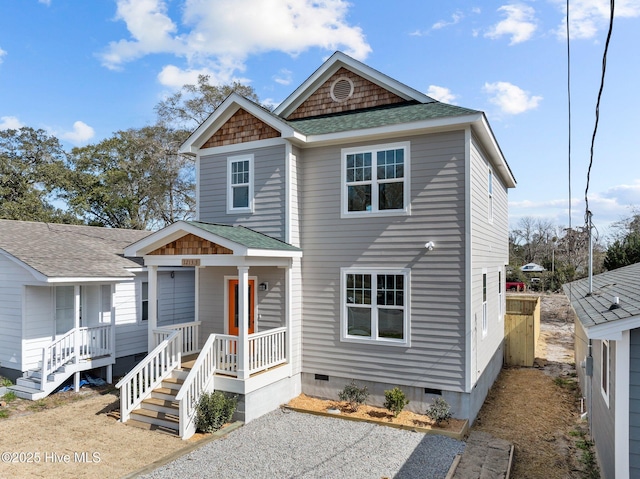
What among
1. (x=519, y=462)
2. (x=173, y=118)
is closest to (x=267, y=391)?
(x=519, y=462)

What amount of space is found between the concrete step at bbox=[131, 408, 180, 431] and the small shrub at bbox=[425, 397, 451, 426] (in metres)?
5.08

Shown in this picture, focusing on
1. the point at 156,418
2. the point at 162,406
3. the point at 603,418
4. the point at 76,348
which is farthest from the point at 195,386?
the point at 603,418

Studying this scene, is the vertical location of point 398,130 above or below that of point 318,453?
above

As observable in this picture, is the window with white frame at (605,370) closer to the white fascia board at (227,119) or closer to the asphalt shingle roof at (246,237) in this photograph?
the asphalt shingle roof at (246,237)

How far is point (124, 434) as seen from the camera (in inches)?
316

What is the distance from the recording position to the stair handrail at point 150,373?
8680 millimetres

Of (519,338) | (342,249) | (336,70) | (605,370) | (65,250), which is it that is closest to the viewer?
(605,370)

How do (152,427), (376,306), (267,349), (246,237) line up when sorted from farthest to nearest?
(376,306)
(267,349)
(246,237)
(152,427)

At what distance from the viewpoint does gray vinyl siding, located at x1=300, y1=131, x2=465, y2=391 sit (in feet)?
29.3

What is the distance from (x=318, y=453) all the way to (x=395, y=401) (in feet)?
7.34

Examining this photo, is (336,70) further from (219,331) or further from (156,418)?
(156,418)

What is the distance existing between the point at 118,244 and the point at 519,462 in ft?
45.3

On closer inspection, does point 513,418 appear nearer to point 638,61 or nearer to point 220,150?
point 638,61

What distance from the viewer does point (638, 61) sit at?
5.86 m
